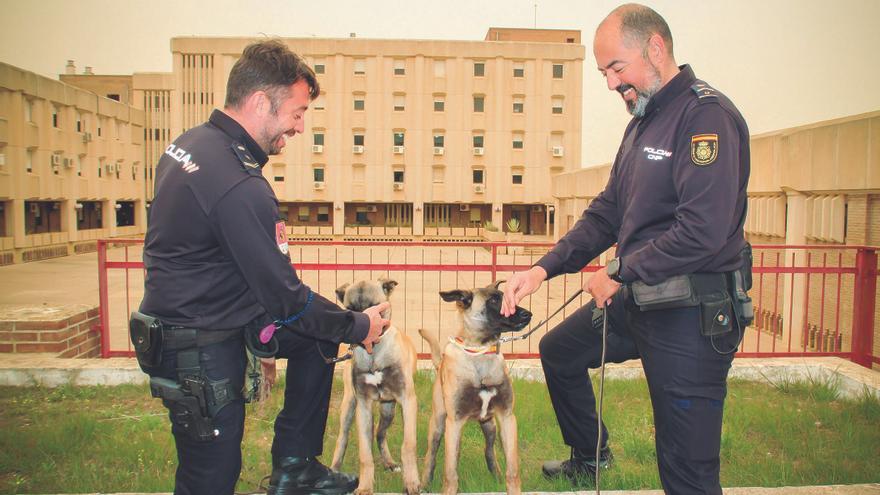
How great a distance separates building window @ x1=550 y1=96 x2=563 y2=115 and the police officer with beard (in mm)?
50118

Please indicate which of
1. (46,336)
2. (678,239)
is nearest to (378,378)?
(678,239)

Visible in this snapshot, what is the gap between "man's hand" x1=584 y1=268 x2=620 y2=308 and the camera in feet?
10.2

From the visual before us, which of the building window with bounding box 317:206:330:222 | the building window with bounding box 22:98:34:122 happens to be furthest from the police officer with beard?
the building window with bounding box 317:206:330:222

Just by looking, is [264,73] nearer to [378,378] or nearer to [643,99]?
[643,99]

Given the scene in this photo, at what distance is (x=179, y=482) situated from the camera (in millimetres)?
2896

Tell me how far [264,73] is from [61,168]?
129ft

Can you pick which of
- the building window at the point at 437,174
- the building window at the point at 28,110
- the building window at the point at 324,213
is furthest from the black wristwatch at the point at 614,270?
the building window at the point at 324,213

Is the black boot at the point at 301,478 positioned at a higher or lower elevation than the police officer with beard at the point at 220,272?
lower

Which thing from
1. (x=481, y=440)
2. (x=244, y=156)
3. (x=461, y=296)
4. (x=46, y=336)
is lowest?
(x=481, y=440)

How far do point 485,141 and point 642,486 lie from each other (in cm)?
4808

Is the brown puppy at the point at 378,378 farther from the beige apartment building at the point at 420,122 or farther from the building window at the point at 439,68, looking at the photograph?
the building window at the point at 439,68

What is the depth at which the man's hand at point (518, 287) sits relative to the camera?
3.56 m

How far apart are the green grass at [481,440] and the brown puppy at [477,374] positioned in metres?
0.40

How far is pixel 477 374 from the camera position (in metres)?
3.84
